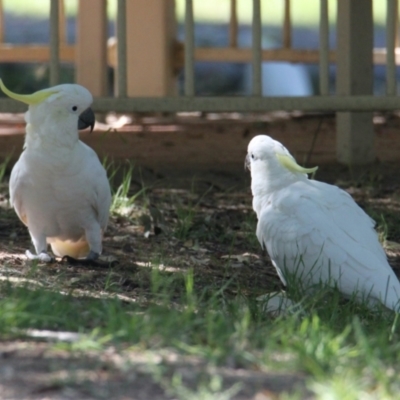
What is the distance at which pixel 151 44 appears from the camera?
22.7ft

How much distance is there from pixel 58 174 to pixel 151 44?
3.27m

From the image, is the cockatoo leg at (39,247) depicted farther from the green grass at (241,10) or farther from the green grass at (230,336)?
the green grass at (241,10)

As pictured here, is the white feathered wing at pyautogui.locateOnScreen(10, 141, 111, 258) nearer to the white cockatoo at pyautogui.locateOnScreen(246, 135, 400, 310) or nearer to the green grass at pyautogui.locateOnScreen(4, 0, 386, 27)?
the white cockatoo at pyautogui.locateOnScreen(246, 135, 400, 310)

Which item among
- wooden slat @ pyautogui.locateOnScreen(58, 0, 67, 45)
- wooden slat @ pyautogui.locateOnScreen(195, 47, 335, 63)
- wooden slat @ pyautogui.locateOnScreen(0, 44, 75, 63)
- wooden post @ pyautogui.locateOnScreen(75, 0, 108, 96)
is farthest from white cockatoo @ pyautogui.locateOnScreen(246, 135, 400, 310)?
wooden slat @ pyautogui.locateOnScreen(0, 44, 75, 63)

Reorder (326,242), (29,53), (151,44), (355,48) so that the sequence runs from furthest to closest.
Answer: (29,53) → (151,44) → (355,48) → (326,242)

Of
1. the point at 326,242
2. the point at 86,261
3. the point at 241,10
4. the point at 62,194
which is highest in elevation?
the point at 241,10

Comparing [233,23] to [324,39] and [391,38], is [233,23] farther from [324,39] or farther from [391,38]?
[391,38]

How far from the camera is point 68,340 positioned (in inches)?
98.9

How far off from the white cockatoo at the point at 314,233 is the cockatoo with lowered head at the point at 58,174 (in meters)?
0.77

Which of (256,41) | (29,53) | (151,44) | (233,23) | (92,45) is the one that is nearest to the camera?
(256,41)

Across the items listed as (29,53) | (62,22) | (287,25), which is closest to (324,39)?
(287,25)

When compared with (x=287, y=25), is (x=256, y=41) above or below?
below

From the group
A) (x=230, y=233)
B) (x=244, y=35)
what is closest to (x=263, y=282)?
(x=230, y=233)

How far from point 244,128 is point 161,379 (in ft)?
15.1
